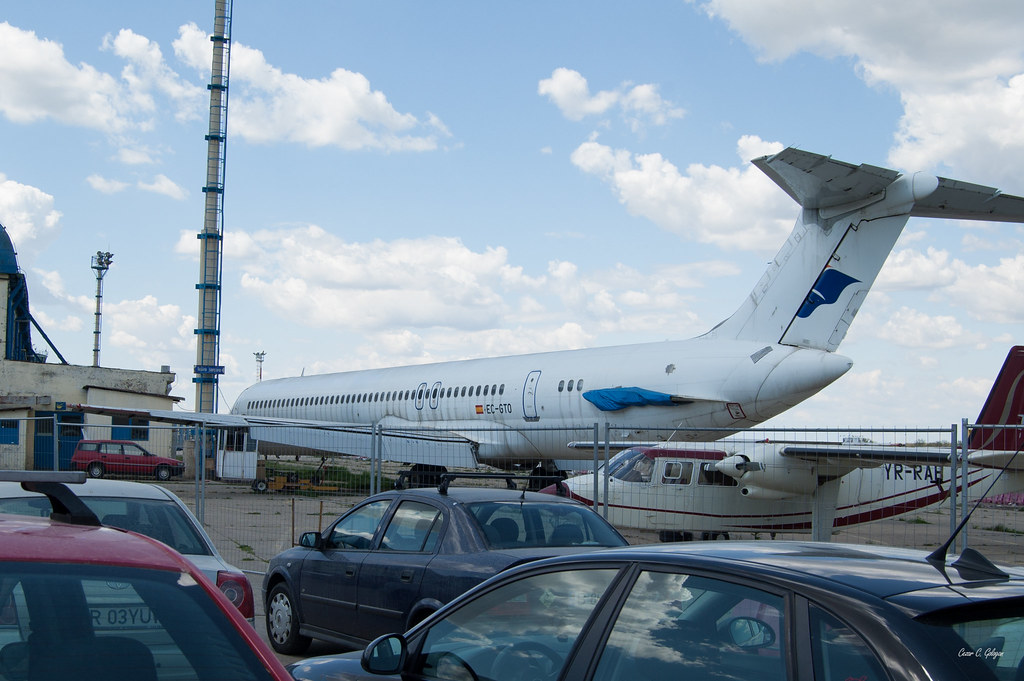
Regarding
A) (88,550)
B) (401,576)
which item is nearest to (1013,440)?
(401,576)

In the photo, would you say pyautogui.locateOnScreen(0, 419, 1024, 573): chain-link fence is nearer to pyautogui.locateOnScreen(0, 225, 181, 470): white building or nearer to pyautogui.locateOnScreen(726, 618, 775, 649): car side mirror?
pyautogui.locateOnScreen(726, 618, 775, 649): car side mirror

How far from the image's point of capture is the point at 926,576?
10.3 feet

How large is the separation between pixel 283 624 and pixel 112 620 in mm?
6120

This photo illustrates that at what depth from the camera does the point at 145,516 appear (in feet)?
22.5

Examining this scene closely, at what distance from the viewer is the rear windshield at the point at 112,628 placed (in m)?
2.70

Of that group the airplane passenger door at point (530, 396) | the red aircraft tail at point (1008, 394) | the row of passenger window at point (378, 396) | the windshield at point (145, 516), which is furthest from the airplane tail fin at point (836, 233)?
the windshield at point (145, 516)

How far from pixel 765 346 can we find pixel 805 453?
8.30 metres

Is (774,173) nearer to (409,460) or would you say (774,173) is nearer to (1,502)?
(409,460)

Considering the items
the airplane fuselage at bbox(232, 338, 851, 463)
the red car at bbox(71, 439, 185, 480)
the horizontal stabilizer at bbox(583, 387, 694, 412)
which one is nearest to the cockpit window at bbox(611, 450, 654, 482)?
the airplane fuselage at bbox(232, 338, 851, 463)

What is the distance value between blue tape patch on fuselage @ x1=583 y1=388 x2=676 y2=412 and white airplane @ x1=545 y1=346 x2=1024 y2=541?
593cm

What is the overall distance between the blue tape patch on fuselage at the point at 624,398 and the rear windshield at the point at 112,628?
19.3 metres

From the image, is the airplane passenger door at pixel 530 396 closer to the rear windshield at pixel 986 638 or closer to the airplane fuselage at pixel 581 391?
the airplane fuselage at pixel 581 391

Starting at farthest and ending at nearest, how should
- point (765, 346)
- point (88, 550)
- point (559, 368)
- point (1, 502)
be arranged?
point (559, 368), point (765, 346), point (1, 502), point (88, 550)

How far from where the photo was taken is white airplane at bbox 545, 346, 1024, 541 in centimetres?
1367
